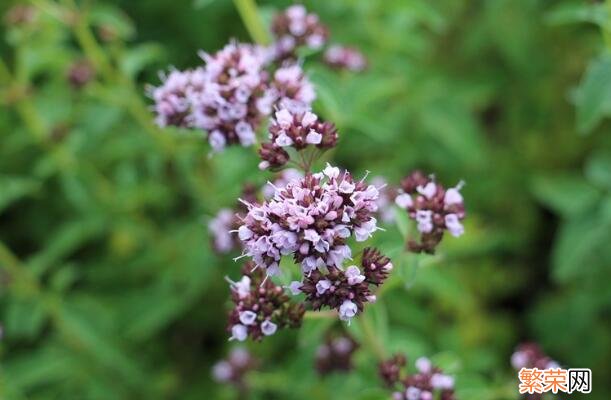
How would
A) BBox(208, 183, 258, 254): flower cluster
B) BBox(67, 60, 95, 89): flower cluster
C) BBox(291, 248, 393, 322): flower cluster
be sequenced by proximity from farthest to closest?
BBox(67, 60, 95, 89): flower cluster < BBox(208, 183, 258, 254): flower cluster < BBox(291, 248, 393, 322): flower cluster

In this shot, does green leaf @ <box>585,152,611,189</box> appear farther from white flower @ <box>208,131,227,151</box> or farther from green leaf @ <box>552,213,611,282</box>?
white flower @ <box>208,131,227,151</box>

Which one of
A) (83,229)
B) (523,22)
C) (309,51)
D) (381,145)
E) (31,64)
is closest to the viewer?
(309,51)

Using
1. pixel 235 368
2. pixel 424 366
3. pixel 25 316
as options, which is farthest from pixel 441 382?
pixel 25 316

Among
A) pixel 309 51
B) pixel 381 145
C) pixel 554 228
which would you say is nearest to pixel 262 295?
pixel 309 51

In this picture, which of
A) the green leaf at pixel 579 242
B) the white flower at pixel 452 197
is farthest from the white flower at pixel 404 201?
the green leaf at pixel 579 242

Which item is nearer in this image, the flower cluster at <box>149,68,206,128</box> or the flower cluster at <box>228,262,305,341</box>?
the flower cluster at <box>228,262,305,341</box>

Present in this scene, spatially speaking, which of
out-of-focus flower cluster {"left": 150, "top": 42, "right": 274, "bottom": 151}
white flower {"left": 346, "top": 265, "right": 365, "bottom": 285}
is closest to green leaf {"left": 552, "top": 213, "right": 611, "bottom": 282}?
out-of-focus flower cluster {"left": 150, "top": 42, "right": 274, "bottom": 151}

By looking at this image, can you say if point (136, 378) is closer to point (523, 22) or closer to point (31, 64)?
point (31, 64)
